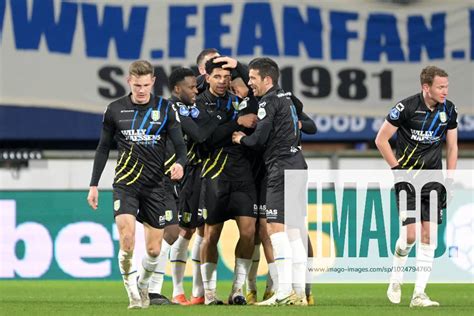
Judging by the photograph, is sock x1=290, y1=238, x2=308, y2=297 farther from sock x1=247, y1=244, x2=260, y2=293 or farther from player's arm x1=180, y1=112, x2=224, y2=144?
player's arm x1=180, y1=112, x2=224, y2=144

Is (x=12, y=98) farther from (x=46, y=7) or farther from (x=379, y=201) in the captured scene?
(x=379, y=201)

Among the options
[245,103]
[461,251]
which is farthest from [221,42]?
[245,103]

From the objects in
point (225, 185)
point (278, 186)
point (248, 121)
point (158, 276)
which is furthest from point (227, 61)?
point (158, 276)

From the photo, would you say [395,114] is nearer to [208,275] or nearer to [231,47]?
[208,275]

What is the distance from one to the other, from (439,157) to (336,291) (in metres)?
3.49

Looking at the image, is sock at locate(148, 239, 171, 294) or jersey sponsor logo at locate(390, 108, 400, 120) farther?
sock at locate(148, 239, 171, 294)

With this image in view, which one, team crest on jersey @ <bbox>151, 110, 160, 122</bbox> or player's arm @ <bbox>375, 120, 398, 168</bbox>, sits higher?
team crest on jersey @ <bbox>151, 110, 160, 122</bbox>

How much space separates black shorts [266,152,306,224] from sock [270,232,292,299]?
0.18 meters

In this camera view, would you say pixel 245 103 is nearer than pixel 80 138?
Yes

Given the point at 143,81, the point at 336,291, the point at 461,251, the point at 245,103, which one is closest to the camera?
the point at 143,81

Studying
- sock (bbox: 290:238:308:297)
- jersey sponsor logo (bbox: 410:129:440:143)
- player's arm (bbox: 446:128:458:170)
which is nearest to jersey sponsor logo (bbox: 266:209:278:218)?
sock (bbox: 290:238:308:297)

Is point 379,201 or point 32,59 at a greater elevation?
point 32,59

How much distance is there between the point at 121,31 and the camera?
19844mm

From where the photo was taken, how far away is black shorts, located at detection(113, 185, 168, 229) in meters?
11.5
